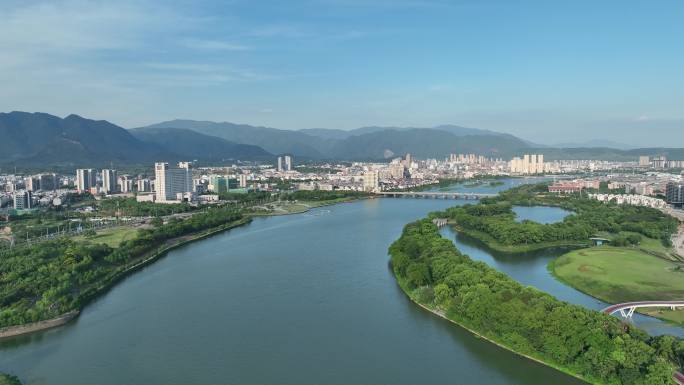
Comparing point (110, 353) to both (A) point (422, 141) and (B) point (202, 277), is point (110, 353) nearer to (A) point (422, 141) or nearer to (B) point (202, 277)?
(B) point (202, 277)

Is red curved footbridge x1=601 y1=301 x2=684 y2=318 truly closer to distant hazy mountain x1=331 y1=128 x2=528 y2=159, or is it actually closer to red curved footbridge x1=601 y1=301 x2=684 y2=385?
red curved footbridge x1=601 y1=301 x2=684 y2=385

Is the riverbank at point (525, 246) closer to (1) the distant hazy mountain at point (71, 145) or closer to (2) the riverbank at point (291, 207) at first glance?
(2) the riverbank at point (291, 207)

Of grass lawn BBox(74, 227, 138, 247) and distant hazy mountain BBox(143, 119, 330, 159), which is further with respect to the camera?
distant hazy mountain BBox(143, 119, 330, 159)

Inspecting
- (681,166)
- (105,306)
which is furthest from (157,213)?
(681,166)

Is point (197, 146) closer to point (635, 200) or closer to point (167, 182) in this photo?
point (167, 182)

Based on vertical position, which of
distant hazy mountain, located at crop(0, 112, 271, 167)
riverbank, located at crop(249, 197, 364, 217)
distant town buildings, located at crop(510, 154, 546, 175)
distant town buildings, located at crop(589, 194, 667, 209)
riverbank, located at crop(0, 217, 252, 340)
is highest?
distant hazy mountain, located at crop(0, 112, 271, 167)

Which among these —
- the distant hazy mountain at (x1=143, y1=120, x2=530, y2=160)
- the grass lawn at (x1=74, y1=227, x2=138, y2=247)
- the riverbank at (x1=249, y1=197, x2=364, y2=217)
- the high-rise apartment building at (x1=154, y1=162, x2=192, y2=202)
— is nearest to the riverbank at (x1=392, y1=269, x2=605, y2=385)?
the grass lawn at (x1=74, y1=227, x2=138, y2=247)

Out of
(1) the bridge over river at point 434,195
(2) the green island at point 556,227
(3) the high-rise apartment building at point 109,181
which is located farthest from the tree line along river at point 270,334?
(3) the high-rise apartment building at point 109,181
